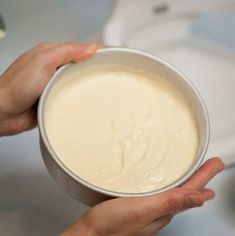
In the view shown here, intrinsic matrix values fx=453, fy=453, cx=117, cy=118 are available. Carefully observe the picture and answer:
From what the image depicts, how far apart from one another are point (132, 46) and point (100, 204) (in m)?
0.45

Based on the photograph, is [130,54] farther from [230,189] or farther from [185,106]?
[230,189]

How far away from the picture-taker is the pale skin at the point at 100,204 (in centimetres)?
43

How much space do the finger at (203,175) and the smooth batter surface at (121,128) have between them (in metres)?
0.02

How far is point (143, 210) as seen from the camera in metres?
0.43

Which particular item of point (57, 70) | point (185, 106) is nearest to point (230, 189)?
point (185, 106)

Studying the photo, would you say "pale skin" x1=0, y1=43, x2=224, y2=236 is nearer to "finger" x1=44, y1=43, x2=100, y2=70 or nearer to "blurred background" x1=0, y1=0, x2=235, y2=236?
"finger" x1=44, y1=43, x2=100, y2=70

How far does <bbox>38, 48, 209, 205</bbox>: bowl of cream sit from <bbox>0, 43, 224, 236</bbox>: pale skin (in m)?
0.01

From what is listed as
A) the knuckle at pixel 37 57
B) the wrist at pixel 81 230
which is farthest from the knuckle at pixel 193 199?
the knuckle at pixel 37 57

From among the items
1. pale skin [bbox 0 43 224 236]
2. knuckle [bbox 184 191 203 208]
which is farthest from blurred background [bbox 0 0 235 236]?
knuckle [bbox 184 191 203 208]

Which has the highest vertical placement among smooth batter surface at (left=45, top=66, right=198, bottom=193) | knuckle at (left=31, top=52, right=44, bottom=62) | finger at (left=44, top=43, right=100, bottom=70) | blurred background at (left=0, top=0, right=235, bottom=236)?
finger at (left=44, top=43, right=100, bottom=70)

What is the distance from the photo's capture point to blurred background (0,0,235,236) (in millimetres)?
682

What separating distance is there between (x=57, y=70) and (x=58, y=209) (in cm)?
27

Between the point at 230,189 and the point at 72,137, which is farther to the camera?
the point at 230,189

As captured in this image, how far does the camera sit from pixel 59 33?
88cm
